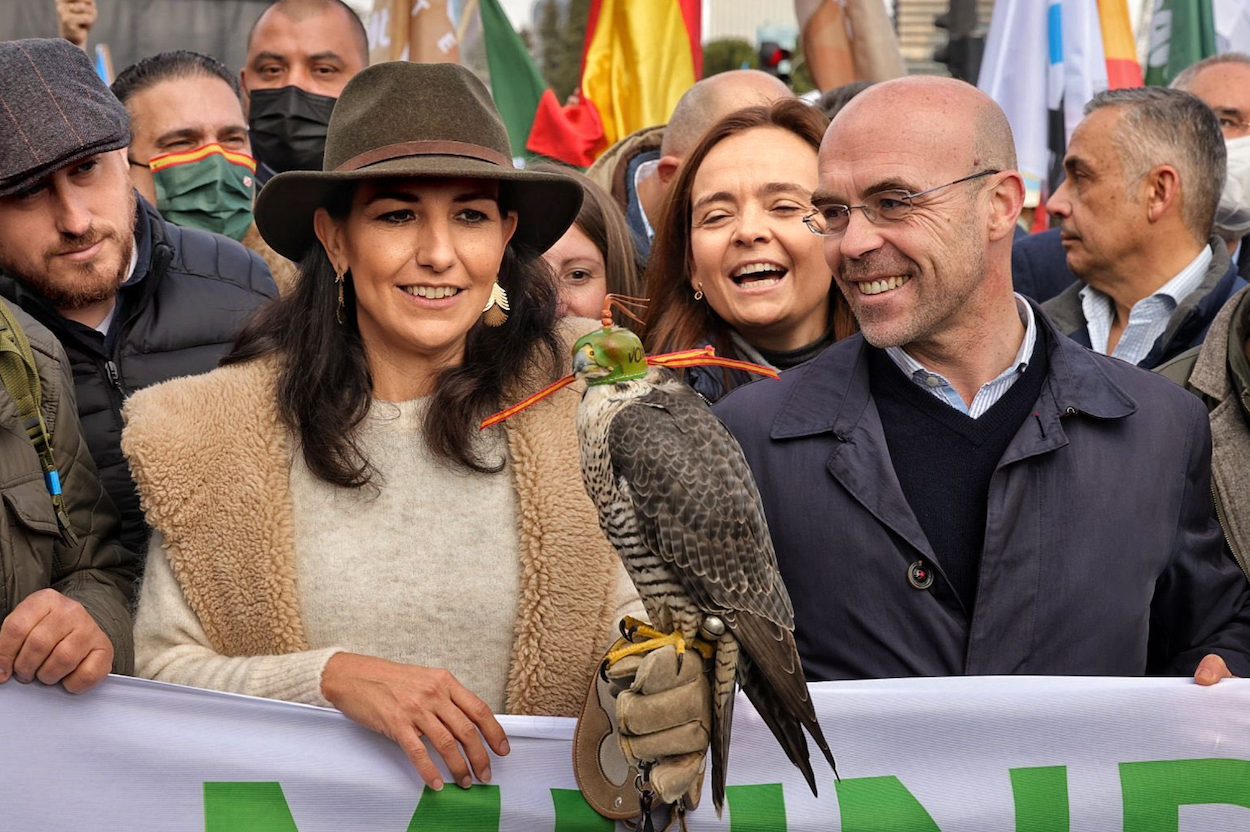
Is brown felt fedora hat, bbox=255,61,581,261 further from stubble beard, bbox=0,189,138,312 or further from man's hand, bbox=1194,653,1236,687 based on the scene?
man's hand, bbox=1194,653,1236,687

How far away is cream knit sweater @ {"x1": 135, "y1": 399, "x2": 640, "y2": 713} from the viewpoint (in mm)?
2945

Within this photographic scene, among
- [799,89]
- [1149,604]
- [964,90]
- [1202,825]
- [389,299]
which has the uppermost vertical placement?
[964,90]

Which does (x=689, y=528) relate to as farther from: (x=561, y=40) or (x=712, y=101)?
(x=561, y=40)

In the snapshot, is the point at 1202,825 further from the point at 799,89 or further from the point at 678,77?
the point at 799,89

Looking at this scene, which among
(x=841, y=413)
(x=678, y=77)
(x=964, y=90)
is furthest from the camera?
(x=678, y=77)

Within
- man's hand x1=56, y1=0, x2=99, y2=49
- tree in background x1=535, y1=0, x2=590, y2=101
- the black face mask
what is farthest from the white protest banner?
tree in background x1=535, y1=0, x2=590, y2=101

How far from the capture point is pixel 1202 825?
2.96 m

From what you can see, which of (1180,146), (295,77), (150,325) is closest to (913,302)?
(150,325)

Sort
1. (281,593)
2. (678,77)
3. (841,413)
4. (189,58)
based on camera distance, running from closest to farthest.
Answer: (281,593) < (841,413) < (189,58) < (678,77)

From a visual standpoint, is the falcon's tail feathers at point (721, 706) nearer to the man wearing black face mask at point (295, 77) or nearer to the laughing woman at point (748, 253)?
the laughing woman at point (748, 253)

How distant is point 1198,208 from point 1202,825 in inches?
121

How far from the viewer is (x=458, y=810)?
2.87 metres

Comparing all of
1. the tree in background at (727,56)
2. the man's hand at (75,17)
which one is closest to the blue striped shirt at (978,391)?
the man's hand at (75,17)

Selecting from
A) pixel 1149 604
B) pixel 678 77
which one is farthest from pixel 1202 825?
pixel 678 77
